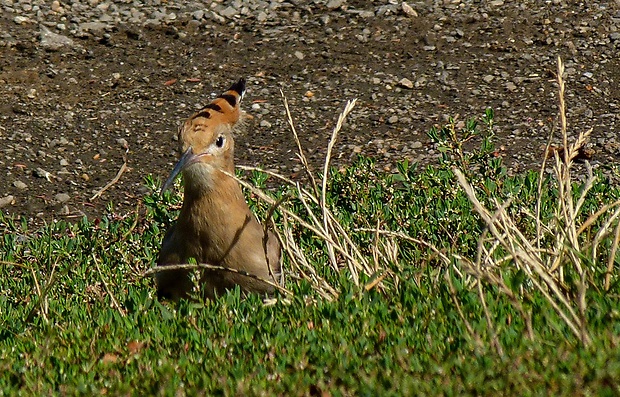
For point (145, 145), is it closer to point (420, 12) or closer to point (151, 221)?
point (151, 221)

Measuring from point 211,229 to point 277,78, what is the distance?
3.72 metres

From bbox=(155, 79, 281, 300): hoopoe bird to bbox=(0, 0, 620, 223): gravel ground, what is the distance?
6.30 feet

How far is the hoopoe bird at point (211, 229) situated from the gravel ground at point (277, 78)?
192cm

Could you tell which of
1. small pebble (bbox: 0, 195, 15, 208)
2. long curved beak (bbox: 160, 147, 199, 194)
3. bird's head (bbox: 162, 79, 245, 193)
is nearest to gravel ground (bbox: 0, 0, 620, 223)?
small pebble (bbox: 0, 195, 15, 208)

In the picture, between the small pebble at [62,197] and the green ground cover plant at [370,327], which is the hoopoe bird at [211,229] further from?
the small pebble at [62,197]

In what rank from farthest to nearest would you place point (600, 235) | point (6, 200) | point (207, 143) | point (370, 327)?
A: point (6, 200), point (207, 143), point (600, 235), point (370, 327)

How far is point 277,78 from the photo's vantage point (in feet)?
28.9

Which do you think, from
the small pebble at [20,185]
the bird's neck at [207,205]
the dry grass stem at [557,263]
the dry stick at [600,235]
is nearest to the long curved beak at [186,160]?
the bird's neck at [207,205]

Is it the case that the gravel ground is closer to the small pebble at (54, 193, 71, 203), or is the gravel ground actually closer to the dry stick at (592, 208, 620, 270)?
the small pebble at (54, 193, 71, 203)

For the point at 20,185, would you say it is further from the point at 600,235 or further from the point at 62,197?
the point at 600,235

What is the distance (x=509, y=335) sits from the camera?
3523mm

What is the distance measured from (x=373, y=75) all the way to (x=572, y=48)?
163 centimetres

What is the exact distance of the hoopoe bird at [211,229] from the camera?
517cm

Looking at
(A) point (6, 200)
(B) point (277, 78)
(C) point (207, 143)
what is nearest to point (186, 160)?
(C) point (207, 143)
